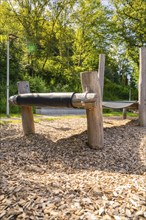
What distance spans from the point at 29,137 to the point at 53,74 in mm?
14008

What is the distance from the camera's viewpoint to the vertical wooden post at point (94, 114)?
437 cm

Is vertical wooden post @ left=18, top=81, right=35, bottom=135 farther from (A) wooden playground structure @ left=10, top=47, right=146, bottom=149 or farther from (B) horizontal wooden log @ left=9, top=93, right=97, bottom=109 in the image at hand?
(B) horizontal wooden log @ left=9, top=93, right=97, bottom=109

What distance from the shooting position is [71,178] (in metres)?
3.16

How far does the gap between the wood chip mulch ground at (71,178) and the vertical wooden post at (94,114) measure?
0.18 meters

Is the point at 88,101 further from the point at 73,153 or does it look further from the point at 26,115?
the point at 26,115

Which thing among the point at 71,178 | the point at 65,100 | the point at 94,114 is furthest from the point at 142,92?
the point at 71,178

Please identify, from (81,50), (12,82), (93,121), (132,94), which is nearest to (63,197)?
(93,121)

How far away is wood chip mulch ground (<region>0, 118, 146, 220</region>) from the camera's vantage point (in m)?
2.21

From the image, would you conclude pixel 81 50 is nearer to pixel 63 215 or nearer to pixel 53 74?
pixel 53 74

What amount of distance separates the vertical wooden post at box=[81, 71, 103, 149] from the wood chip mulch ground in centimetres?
18

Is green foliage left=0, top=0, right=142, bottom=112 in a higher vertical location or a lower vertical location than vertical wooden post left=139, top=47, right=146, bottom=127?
higher

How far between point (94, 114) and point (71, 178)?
1493mm

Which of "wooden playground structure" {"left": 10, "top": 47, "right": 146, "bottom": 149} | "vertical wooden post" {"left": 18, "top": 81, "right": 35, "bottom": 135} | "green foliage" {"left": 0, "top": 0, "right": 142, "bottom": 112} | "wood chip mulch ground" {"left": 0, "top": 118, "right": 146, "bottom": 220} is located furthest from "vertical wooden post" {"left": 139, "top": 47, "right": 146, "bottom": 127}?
"green foliage" {"left": 0, "top": 0, "right": 142, "bottom": 112}

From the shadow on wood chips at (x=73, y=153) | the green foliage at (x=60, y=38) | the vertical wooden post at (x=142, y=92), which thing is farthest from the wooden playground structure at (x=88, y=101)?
the green foliage at (x=60, y=38)
